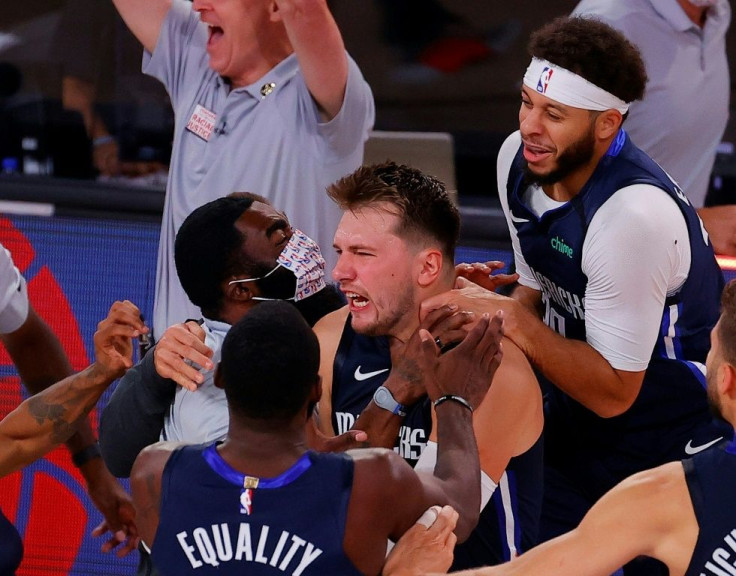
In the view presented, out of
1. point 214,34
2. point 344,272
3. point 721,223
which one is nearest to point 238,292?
point 344,272

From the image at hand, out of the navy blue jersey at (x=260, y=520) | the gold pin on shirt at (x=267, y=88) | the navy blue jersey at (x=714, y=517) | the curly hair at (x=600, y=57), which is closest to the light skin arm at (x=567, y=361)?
the curly hair at (x=600, y=57)

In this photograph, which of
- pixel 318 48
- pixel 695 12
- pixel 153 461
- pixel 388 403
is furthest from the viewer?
pixel 695 12

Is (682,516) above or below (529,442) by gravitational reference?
above

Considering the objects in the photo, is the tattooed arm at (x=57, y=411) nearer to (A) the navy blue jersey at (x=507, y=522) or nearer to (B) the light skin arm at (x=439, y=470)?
(B) the light skin arm at (x=439, y=470)

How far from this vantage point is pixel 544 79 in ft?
11.8

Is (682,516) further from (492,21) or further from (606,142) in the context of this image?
(492,21)

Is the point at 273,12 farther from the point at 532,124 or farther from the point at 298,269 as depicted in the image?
the point at 298,269

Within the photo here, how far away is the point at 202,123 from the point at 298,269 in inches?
50.3

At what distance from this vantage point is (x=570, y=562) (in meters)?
2.51

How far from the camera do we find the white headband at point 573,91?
140 inches

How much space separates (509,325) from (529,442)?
376 millimetres

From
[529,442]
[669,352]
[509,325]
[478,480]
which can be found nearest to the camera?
[478,480]

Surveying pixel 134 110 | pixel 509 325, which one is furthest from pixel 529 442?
pixel 134 110

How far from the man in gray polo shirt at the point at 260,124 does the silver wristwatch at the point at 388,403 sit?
1238mm
